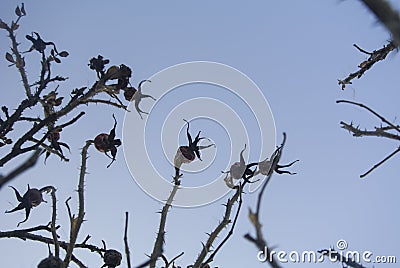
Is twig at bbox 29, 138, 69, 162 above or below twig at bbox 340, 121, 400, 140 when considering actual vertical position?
above

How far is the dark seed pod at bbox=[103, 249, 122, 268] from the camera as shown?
1.54 m

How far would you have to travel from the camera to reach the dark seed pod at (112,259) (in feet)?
5.04

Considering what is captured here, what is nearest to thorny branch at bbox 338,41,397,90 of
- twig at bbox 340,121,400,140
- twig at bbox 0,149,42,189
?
twig at bbox 340,121,400,140

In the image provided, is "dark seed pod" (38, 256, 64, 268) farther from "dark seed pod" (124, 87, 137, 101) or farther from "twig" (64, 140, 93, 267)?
"dark seed pod" (124, 87, 137, 101)

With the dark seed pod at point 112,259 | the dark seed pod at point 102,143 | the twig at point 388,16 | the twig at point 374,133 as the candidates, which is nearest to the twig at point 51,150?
the dark seed pod at point 102,143

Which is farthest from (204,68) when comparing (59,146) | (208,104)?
(59,146)

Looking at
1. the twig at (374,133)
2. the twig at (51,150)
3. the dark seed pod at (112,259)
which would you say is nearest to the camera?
the twig at (374,133)

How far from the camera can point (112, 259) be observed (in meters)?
1.54

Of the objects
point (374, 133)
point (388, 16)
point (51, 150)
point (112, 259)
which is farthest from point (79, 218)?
point (388, 16)

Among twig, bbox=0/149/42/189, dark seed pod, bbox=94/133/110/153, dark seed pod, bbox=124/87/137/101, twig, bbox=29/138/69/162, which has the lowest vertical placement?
twig, bbox=0/149/42/189

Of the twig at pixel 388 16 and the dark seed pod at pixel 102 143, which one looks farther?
the dark seed pod at pixel 102 143

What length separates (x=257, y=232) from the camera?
0.50 m

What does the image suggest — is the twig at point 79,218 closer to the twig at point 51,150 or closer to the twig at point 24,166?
the twig at point 51,150

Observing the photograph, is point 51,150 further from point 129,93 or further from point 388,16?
point 388,16
